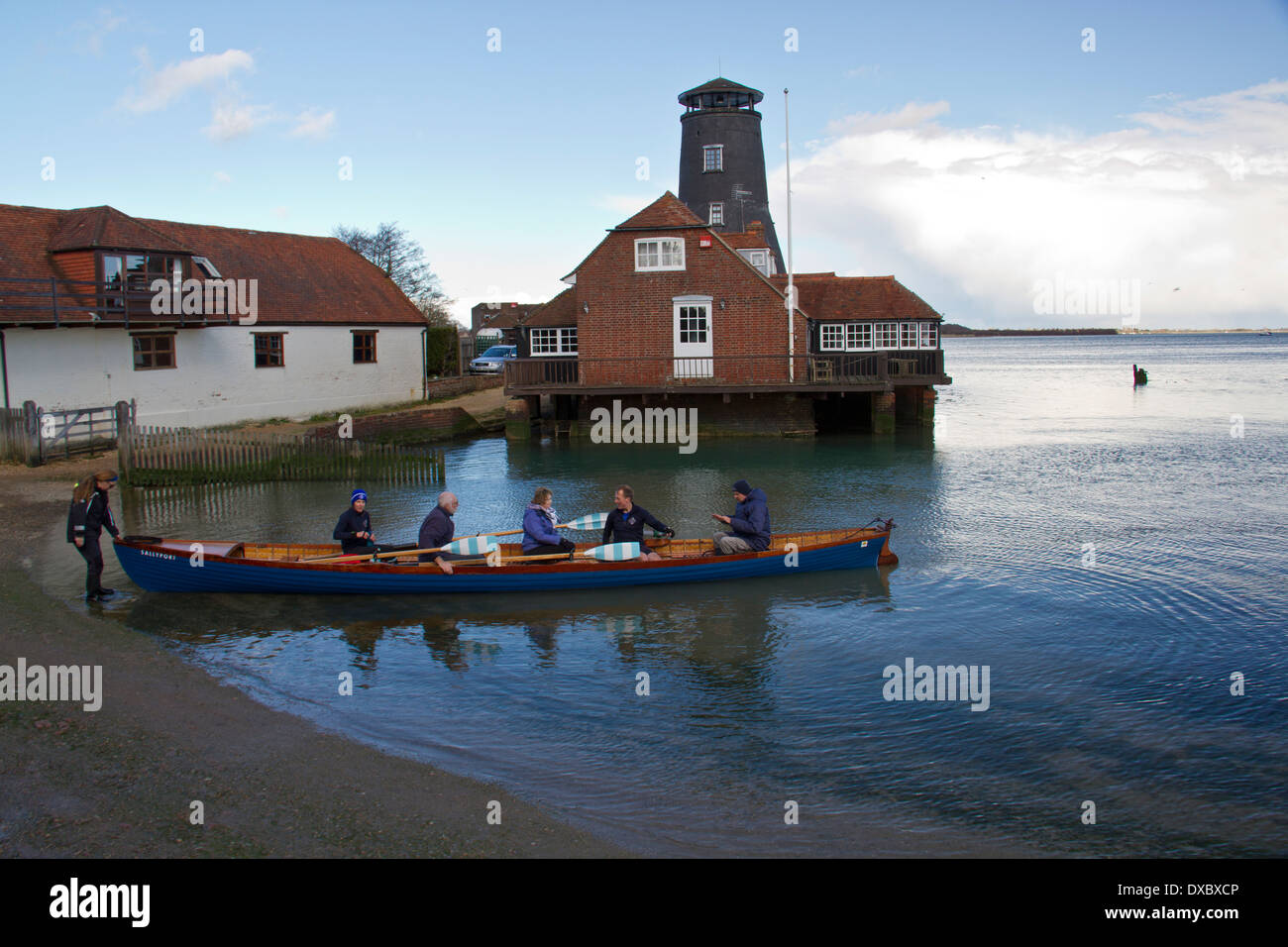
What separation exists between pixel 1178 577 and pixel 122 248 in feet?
96.5

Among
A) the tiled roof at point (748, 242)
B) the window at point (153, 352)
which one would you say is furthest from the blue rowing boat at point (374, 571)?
the tiled roof at point (748, 242)

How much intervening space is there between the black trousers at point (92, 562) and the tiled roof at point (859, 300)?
100 feet

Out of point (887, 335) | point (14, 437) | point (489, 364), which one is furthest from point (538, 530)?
point (489, 364)

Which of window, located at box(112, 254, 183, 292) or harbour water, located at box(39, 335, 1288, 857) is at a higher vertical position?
window, located at box(112, 254, 183, 292)

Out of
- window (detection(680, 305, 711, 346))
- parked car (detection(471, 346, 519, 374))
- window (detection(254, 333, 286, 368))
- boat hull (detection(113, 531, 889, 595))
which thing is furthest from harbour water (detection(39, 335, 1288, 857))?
parked car (detection(471, 346, 519, 374))

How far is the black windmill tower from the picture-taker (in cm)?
4856

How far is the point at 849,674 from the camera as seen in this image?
12.1 m

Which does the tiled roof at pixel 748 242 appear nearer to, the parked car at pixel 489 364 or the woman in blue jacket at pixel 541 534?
the parked car at pixel 489 364

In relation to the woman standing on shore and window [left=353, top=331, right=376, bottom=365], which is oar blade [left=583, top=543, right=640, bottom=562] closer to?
the woman standing on shore

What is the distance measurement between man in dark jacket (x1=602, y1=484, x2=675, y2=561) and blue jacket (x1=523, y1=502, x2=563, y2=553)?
87 centimetres

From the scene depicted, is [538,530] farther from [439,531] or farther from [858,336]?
[858,336]

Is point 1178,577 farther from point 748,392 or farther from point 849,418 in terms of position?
point 849,418

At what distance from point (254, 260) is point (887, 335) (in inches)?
1005

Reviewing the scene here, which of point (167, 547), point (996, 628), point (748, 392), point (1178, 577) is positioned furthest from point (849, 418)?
point (167, 547)
